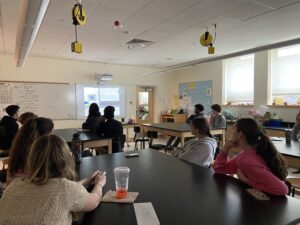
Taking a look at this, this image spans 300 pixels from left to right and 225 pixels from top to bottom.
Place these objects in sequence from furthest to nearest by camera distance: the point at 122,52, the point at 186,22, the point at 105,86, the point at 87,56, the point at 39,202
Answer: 1. the point at 105,86
2. the point at 87,56
3. the point at 122,52
4. the point at 186,22
5. the point at 39,202

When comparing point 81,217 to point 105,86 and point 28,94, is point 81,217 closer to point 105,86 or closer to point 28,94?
point 28,94

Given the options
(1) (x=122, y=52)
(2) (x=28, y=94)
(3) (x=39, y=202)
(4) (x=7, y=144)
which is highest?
(1) (x=122, y=52)

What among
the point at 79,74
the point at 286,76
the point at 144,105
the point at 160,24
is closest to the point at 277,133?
the point at 286,76

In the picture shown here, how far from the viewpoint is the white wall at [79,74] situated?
20.3 ft

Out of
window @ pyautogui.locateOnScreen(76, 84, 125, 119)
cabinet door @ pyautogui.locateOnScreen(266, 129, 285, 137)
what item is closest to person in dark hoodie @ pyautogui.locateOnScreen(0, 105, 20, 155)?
window @ pyautogui.locateOnScreen(76, 84, 125, 119)

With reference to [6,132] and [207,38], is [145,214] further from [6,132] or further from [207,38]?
[207,38]

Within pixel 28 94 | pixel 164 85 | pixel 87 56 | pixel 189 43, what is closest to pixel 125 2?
pixel 189 43

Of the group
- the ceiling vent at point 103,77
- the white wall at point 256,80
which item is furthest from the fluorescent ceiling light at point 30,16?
the white wall at point 256,80

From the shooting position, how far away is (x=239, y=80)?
6680 millimetres

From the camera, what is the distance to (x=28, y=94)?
20.9 feet

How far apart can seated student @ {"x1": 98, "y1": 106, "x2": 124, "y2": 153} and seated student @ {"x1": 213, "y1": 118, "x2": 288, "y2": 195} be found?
238 cm

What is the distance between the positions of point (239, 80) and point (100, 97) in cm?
428

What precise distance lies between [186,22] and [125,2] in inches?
47.4

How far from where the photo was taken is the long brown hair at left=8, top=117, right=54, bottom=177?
4.84 ft
